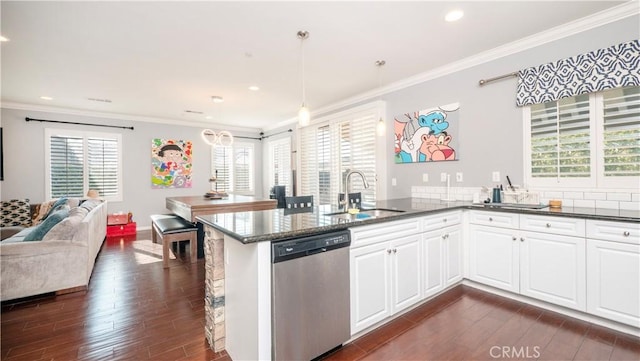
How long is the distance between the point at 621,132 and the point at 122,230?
7.69m

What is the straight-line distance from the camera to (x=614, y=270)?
2086 millimetres

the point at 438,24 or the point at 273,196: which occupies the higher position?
the point at 438,24

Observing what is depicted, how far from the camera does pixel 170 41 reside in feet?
9.59

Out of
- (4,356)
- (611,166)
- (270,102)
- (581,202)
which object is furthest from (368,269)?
(270,102)

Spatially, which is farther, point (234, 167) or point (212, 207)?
point (234, 167)

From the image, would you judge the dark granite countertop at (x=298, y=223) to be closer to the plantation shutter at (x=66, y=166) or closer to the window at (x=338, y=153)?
the window at (x=338, y=153)

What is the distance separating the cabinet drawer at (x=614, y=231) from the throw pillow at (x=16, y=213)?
308 inches

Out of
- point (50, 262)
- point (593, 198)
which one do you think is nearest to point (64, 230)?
point (50, 262)

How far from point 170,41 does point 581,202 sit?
14.4 feet

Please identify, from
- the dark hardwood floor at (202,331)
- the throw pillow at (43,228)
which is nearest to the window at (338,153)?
the dark hardwood floor at (202,331)

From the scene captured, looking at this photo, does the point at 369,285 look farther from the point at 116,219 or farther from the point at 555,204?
Result: the point at 116,219

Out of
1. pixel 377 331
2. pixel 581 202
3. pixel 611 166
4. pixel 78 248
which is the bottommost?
pixel 377 331

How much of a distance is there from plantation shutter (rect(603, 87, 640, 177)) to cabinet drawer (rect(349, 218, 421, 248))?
181cm

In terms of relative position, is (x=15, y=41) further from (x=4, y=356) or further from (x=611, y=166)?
(x=611, y=166)
